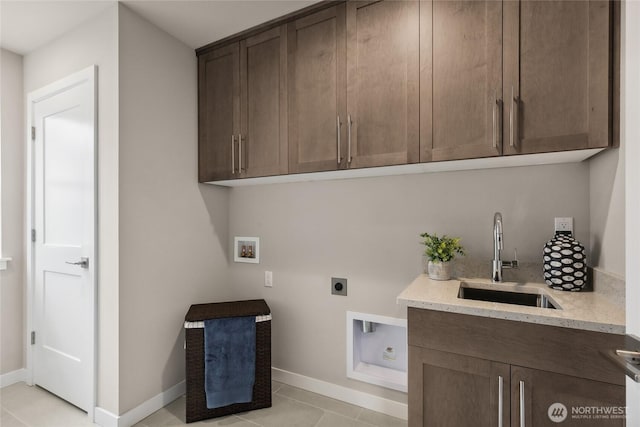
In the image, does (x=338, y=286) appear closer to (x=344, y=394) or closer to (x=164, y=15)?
(x=344, y=394)

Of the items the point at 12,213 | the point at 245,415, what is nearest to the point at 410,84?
the point at 245,415

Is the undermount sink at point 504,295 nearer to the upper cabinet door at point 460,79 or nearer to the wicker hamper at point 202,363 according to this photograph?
the upper cabinet door at point 460,79

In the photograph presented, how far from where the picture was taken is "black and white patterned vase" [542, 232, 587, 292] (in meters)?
1.30

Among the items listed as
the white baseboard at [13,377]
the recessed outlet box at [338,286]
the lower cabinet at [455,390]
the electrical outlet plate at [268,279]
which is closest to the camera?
the lower cabinet at [455,390]

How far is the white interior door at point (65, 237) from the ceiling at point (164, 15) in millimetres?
342

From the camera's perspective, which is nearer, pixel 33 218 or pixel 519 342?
pixel 519 342

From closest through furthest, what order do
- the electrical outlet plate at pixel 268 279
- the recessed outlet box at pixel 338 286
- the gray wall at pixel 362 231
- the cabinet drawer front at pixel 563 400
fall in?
the cabinet drawer front at pixel 563 400, the gray wall at pixel 362 231, the recessed outlet box at pixel 338 286, the electrical outlet plate at pixel 268 279

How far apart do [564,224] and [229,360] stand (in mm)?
1958

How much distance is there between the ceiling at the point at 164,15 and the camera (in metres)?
1.72

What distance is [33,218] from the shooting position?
2.20 meters

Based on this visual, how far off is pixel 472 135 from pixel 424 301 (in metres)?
0.76

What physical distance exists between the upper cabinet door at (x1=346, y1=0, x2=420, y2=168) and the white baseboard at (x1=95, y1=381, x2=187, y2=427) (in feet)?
6.21

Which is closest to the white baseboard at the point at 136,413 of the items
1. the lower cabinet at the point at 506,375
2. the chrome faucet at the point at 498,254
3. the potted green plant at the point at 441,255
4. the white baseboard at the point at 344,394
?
the white baseboard at the point at 344,394

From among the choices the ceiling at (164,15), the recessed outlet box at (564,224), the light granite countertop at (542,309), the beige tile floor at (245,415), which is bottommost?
the beige tile floor at (245,415)
